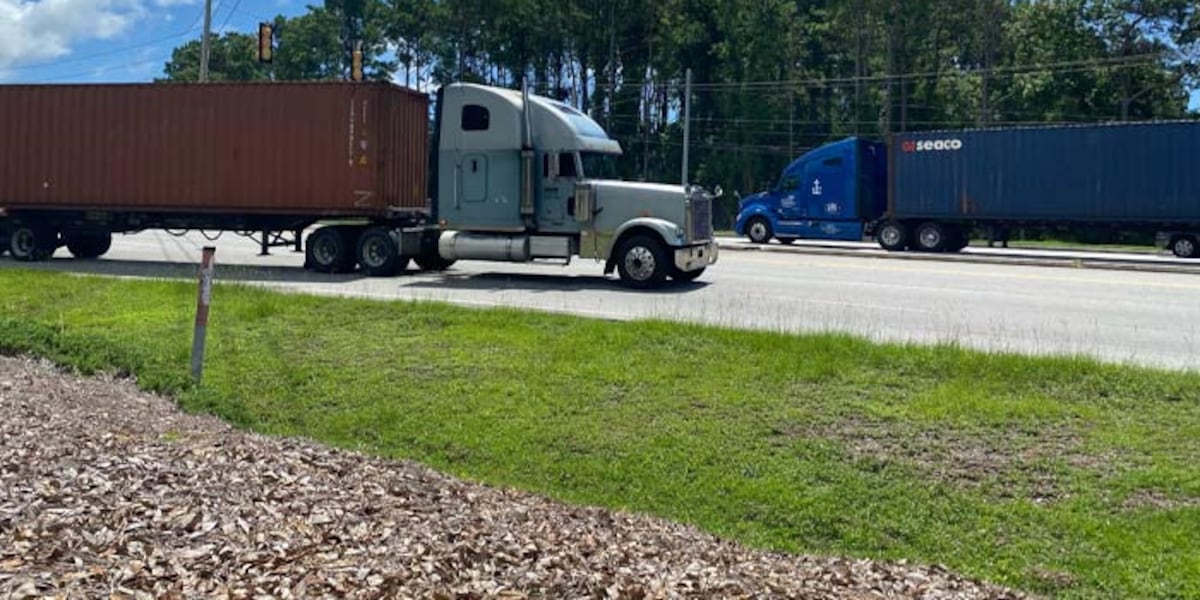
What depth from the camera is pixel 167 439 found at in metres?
6.90

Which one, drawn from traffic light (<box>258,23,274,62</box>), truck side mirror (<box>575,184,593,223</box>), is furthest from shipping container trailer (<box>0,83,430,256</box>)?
traffic light (<box>258,23,274,62</box>)

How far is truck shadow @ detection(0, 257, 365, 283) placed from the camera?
775 inches

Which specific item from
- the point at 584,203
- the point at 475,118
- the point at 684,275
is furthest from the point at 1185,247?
the point at 475,118

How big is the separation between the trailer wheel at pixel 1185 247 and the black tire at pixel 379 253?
2120cm

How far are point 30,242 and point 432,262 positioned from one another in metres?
8.58

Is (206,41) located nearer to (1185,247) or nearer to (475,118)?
(475,118)

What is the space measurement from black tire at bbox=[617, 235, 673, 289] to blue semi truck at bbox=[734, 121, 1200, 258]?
17029mm

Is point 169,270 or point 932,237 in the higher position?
point 932,237

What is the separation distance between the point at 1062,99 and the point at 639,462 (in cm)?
5602

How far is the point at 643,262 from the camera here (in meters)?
18.3

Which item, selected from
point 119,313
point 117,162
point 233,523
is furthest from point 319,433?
point 117,162

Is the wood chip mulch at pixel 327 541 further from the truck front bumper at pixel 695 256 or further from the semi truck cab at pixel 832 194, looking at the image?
the semi truck cab at pixel 832 194

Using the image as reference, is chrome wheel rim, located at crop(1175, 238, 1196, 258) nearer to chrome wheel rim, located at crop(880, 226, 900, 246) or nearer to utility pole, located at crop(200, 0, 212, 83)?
chrome wheel rim, located at crop(880, 226, 900, 246)

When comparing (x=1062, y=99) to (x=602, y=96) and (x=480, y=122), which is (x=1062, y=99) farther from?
(x=480, y=122)
